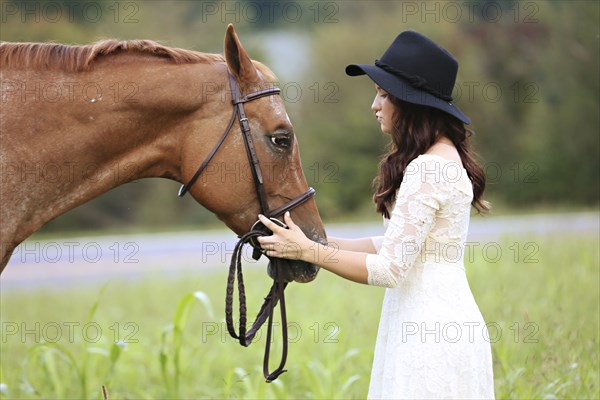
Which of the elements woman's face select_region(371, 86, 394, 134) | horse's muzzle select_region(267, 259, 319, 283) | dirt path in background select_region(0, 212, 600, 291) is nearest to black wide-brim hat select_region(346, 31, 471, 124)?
woman's face select_region(371, 86, 394, 134)

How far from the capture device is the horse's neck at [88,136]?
301 cm

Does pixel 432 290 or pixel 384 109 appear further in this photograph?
pixel 384 109

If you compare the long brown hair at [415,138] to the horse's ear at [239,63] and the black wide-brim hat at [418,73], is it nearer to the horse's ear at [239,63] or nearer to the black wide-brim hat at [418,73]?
the black wide-brim hat at [418,73]

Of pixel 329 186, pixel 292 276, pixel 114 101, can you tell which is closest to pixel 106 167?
pixel 114 101

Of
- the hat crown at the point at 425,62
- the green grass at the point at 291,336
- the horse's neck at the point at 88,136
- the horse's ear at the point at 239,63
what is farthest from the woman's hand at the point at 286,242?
the green grass at the point at 291,336

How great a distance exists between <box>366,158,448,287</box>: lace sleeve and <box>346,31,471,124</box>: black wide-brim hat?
1.07ft

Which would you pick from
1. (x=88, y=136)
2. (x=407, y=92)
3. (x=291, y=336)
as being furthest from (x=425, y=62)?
(x=291, y=336)

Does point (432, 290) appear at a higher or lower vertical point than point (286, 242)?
lower

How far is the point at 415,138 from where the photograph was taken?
307 centimetres

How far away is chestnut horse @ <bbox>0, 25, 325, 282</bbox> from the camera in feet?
9.95

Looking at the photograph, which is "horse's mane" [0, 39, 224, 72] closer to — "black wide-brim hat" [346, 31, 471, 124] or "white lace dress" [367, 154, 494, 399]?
"black wide-brim hat" [346, 31, 471, 124]

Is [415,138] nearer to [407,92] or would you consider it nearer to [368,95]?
[407,92]

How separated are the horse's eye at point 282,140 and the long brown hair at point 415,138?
456 mm

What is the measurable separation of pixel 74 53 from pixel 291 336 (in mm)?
3941
